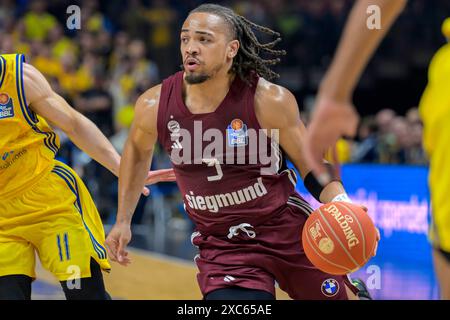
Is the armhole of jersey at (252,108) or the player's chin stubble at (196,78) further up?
the player's chin stubble at (196,78)

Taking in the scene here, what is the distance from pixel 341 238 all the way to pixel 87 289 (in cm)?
135

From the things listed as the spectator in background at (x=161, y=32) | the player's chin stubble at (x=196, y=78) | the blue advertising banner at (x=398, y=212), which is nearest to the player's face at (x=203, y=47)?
the player's chin stubble at (x=196, y=78)

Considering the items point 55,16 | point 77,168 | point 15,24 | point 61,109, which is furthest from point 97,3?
point 61,109

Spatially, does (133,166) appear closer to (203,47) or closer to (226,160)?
(226,160)

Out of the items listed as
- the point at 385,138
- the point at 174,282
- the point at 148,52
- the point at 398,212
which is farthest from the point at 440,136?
the point at 148,52

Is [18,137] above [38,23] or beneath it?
beneath

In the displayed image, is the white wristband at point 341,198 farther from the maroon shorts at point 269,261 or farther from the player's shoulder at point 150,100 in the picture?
the player's shoulder at point 150,100

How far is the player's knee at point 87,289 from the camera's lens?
4477mm

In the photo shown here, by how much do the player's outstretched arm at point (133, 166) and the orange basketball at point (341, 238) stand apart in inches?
40.7

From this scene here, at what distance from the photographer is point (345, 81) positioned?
2492 mm

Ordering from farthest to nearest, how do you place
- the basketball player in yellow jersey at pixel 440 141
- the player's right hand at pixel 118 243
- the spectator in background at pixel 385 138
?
1. the spectator in background at pixel 385 138
2. the player's right hand at pixel 118 243
3. the basketball player in yellow jersey at pixel 440 141

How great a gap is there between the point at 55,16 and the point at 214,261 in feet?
40.8

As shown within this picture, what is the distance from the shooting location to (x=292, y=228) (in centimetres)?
449
